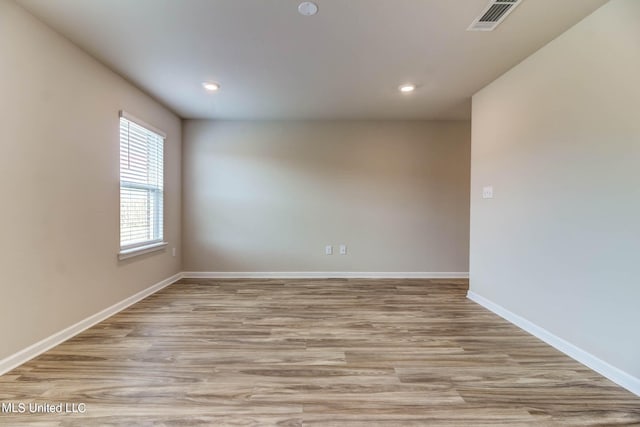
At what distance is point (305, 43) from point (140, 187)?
246cm

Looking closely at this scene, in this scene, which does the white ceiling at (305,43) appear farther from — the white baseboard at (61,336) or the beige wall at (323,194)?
the white baseboard at (61,336)

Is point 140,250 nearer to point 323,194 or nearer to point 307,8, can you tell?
point 323,194

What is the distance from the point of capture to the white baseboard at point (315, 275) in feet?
14.9

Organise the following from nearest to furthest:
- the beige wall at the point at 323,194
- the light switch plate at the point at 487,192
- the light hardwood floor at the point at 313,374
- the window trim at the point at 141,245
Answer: the light hardwood floor at the point at 313,374 → the window trim at the point at 141,245 → the light switch plate at the point at 487,192 → the beige wall at the point at 323,194

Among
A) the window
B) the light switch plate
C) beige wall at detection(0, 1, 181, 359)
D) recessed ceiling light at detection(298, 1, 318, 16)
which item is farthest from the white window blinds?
the light switch plate

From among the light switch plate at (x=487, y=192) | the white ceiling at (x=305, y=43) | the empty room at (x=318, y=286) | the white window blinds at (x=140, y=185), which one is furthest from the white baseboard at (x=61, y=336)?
the light switch plate at (x=487, y=192)

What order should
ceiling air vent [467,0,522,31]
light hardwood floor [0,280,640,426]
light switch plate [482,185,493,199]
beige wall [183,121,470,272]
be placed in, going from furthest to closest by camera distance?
beige wall [183,121,470,272]
light switch plate [482,185,493,199]
ceiling air vent [467,0,522,31]
light hardwood floor [0,280,640,426]

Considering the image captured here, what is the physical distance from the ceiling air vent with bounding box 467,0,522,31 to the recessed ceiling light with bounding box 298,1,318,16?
1110 millimetres

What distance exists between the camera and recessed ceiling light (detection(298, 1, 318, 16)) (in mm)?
1896

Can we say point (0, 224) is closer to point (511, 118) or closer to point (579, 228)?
point (579, 228)

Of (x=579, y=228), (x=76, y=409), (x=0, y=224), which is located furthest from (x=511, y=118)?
(x=0, y=224)

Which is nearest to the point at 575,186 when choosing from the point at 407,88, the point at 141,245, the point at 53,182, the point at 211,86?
the point at 407,88

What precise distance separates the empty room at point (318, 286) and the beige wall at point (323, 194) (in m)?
0.57

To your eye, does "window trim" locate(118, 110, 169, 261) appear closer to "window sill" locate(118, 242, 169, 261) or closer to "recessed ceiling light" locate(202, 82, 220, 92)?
"window sill" locate(118, 242, 169, 261)
